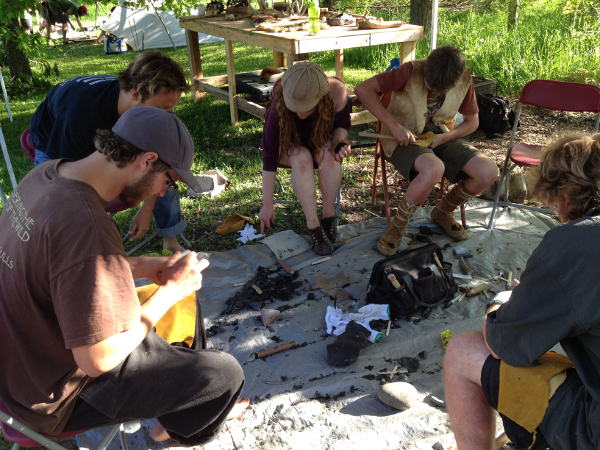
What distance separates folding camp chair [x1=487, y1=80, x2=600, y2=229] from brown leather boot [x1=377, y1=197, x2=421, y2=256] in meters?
0.83

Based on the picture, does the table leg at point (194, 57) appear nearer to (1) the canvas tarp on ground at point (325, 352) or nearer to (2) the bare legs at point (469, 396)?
(1) the canvas tarp on ground at point (325, 352)

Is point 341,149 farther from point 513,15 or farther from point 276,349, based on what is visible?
point 513,15

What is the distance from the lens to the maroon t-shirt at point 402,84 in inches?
145

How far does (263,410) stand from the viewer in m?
2.38

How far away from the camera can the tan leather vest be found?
3678 mm

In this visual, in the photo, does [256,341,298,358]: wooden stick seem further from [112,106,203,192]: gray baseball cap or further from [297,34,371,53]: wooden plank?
[297,34,371,53]: wooden plank

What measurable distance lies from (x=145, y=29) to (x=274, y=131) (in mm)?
10890

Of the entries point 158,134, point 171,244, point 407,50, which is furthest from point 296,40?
point 158,134

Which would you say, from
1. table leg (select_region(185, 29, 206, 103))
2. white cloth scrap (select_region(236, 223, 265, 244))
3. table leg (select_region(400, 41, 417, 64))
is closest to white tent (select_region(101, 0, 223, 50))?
table leg (select_region(185, 29, 206, 103))

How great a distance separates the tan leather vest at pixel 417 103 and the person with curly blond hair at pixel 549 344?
2.08m

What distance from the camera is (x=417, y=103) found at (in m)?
3.72

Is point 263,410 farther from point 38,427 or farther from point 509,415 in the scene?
point 509,415

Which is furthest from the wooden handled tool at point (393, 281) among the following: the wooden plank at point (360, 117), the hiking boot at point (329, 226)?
the wooden plank at point (360, 117)

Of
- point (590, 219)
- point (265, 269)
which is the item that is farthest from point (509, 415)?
point (265, 269)
